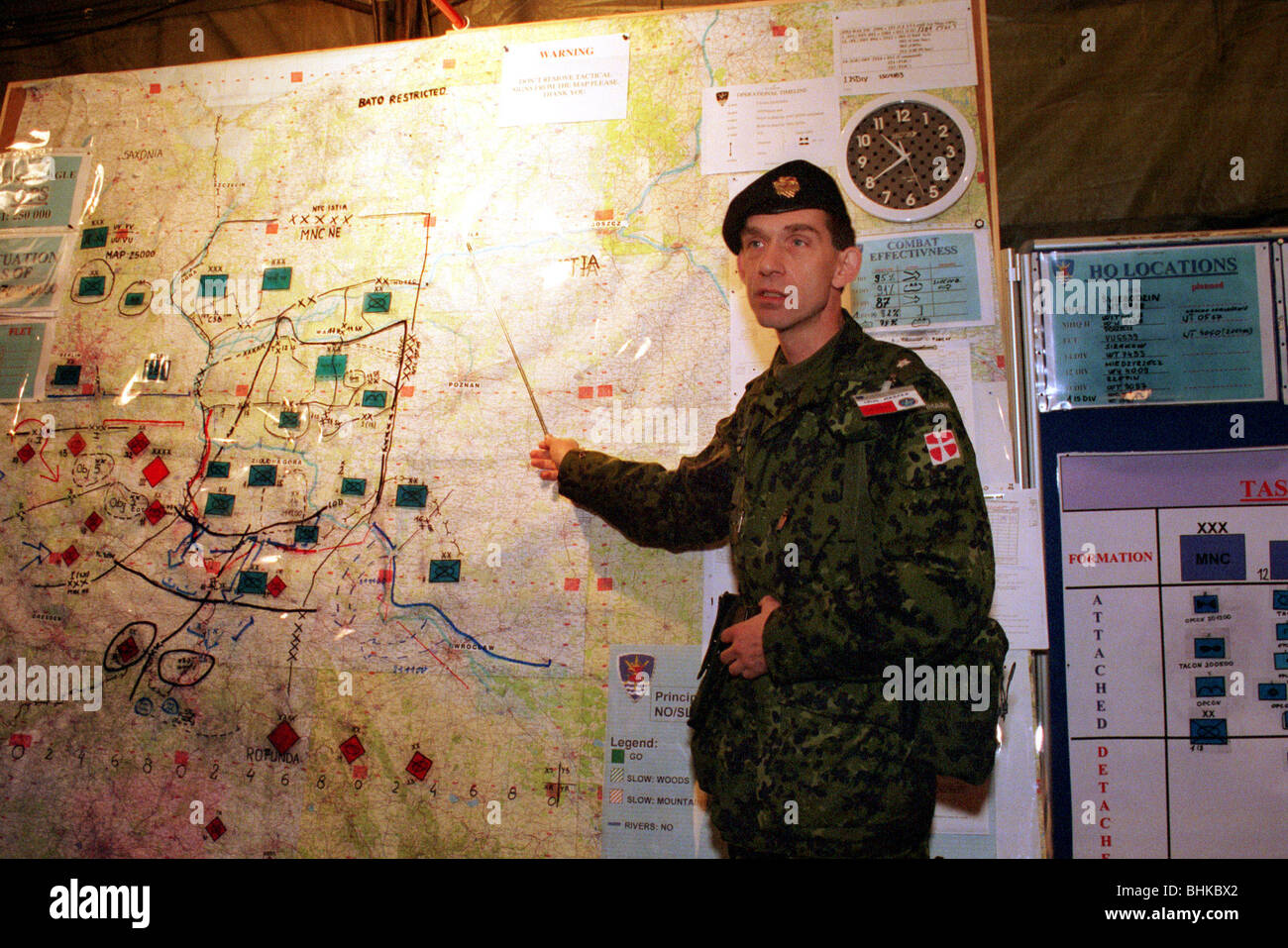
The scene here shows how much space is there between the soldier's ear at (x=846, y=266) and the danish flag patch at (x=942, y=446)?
0.48m

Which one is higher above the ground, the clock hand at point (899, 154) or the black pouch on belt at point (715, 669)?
the clock hand at point (899, 154)

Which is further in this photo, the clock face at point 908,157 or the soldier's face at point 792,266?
the clock face at point 908,157

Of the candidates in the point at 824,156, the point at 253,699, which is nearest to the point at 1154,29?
the point at 824,156

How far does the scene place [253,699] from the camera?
2348 mm

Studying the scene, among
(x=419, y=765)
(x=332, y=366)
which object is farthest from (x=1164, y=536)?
(x=332, y=366)

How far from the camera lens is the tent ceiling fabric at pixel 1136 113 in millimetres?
2465

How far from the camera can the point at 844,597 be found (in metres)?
1.62

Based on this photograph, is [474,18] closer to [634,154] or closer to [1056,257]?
[634,154]

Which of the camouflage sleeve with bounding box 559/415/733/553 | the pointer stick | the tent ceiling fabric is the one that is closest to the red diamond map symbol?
the pointer stick

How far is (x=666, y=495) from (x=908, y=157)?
104 cm

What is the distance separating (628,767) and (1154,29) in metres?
2.51
